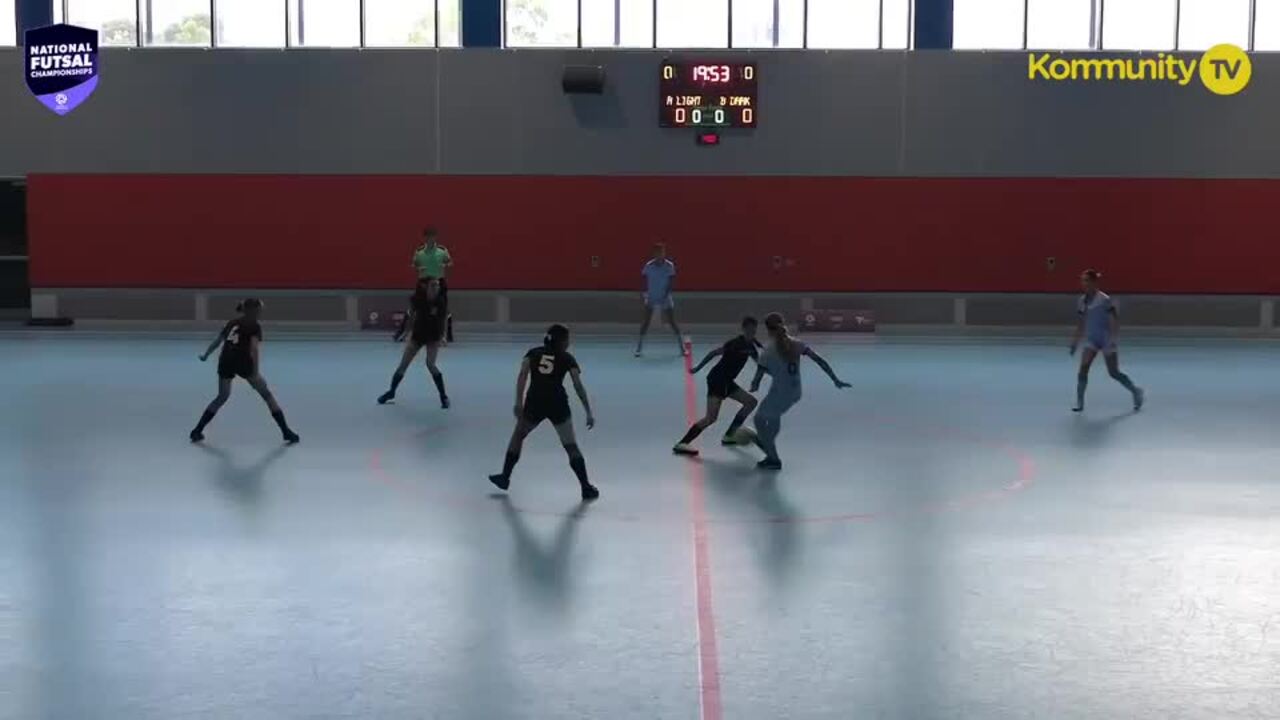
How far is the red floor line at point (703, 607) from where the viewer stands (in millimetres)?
7336

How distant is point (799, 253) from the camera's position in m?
30.4

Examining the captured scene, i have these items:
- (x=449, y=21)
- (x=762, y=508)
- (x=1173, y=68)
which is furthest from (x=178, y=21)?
(x=762, y=508)

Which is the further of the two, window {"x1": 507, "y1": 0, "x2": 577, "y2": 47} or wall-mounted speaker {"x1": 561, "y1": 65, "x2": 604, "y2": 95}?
window {"x1": 507, "y1": 0, "x2": 577, "y2": 47}

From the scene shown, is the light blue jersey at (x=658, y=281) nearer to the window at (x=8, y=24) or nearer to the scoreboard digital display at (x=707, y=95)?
the scoreboard digital display at (x=707, y=95)

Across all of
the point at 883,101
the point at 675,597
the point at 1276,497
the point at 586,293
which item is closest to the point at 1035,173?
the point at 883,101

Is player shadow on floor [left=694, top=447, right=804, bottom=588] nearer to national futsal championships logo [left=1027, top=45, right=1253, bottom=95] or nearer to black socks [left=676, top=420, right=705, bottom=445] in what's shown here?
black socks [left=676, top=420, right=705, bottom=445]

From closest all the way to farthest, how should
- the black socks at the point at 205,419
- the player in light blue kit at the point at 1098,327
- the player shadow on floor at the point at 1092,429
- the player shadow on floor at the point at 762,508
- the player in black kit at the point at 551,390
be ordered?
1. the player shadow on floor at the point at 762,508
2. the player in black kit at the point at 551,390
3. the black socks at the point at 205,419
4. the player shadow on floor at the point at 1092,429
5. the player in light blue kit at the point at 1098,327

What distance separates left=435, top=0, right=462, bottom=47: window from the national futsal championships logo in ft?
42.0

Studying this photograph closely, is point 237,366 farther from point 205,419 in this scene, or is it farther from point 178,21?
point 178,21

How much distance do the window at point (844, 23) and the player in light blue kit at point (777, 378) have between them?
17.7m

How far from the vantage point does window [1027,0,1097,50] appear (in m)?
30.1

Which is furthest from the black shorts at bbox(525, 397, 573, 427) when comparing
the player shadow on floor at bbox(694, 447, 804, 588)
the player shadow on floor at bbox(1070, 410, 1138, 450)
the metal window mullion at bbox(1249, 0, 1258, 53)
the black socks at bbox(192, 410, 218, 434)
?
the metal window mullion at bbox(1249, 0, 1258, 53)

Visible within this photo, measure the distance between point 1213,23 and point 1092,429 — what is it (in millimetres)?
16624

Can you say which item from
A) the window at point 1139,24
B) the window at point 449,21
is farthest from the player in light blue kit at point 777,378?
the window at point 1139,24
